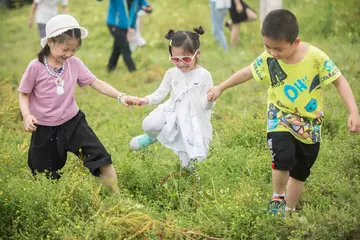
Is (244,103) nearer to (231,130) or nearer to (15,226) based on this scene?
(231,130)

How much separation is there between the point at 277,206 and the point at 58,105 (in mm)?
1943

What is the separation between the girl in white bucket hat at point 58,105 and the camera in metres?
4.61

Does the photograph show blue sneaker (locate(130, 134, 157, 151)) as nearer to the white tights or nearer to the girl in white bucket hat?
the white tights

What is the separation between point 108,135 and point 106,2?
1061 centimetres

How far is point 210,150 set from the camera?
205 inches

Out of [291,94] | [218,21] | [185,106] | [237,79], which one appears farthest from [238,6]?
[291,94]

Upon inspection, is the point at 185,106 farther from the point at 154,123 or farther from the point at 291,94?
the point at 291,94

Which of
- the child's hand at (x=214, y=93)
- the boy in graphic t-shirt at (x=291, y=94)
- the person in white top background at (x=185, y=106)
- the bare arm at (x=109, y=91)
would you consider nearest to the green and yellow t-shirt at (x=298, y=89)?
the boy in graphic t-shirt at (x=291, y=94)

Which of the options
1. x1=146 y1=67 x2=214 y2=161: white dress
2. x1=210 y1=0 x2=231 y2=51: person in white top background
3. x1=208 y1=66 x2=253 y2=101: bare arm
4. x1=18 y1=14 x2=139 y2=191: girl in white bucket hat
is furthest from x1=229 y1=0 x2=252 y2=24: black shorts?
x1=208 y1=66 x2=253 y2=101: bare arm

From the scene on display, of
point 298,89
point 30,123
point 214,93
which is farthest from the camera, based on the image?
point 214,93

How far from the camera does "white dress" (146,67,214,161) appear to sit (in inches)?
191

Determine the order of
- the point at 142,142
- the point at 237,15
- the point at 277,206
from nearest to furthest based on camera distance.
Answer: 1. the point at 277,206
2. the point at 142,142
3. the point at 237,15

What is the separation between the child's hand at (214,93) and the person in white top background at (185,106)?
127mm

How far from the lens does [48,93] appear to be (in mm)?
4645
